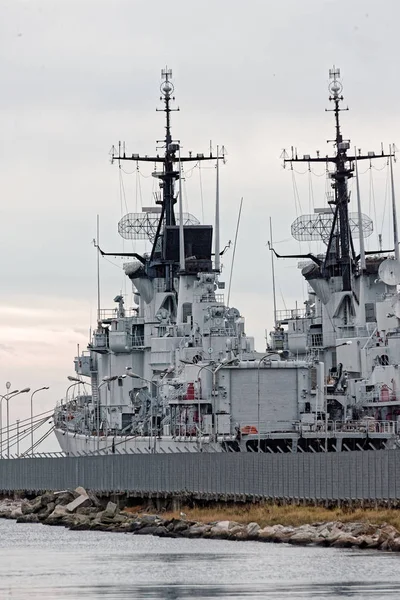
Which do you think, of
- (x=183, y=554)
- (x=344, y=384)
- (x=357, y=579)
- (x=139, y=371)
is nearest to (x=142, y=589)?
(x=357, y=579)

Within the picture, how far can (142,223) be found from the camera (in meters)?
130

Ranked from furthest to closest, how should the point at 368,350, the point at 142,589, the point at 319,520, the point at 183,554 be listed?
1. the point at 368,350
2. the point at 319,520
3. the point at 183,554
4. the point at 142,589

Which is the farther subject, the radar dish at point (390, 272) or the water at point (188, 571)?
the radar dish at point (390, 272)

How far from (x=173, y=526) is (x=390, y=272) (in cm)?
3003

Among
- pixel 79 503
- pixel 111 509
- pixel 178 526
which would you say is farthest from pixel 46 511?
pixel 178 526

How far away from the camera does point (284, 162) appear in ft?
430

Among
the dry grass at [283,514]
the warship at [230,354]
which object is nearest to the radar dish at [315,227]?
the warship at [230,354]

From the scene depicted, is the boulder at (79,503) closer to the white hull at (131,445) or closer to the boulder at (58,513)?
the boulder at (58,513)

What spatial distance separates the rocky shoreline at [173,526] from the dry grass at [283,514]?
0.95 m

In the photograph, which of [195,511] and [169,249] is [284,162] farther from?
[195,511]

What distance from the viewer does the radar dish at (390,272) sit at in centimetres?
10994

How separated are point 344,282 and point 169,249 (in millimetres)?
12022

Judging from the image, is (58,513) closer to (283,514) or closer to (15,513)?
(15,513)

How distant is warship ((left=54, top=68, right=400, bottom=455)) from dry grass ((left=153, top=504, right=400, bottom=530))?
6.89 meters
